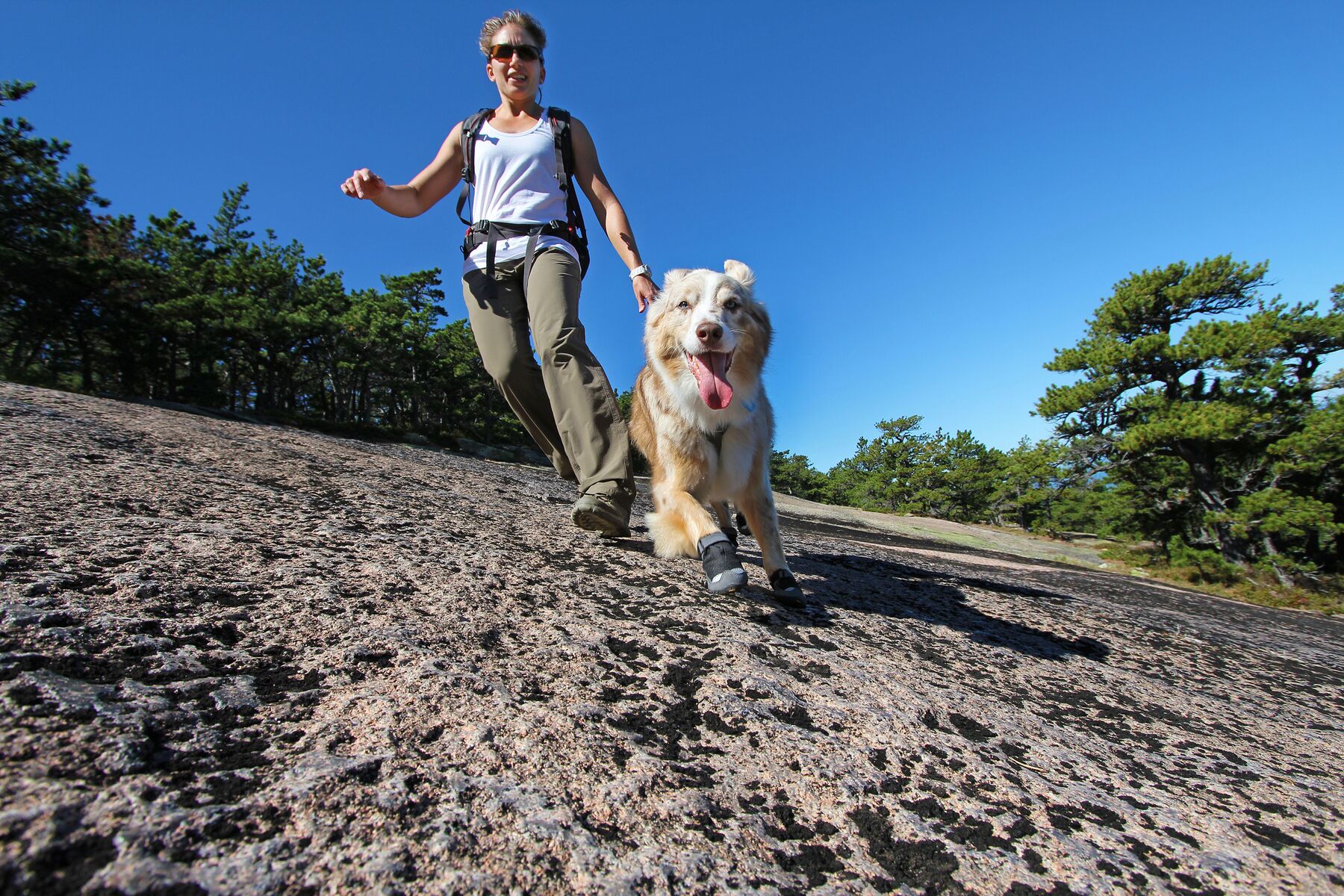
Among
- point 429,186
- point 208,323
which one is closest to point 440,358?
point 208,323

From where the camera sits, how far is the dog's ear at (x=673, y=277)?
344cm

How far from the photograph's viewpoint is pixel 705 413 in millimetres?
2971

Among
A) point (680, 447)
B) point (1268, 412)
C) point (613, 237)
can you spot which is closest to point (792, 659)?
point (680, 447)

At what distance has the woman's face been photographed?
3270 millimetres

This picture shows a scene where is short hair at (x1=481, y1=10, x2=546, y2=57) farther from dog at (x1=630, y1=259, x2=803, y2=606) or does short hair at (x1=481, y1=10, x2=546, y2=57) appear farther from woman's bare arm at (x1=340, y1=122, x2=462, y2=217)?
dog at (x1=630, y1=259, x2=803, y2=606)

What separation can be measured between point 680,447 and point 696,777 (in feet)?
6.35

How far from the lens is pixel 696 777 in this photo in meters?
1.14

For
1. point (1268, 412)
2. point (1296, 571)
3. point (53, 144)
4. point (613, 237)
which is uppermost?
point (53, 144)

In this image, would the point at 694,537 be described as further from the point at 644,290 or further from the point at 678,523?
the point at 644,290

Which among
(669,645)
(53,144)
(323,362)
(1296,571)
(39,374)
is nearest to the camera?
(669,645)

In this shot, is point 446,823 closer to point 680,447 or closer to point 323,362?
point 680,447

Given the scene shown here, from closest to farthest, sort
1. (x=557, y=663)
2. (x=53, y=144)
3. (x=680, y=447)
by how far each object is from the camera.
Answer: (x=557, y=663) → (x=680, y=447) → (x=53, y=144)

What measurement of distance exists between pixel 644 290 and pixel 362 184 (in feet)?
5.26

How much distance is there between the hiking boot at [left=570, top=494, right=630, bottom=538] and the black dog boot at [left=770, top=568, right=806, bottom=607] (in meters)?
0.84
